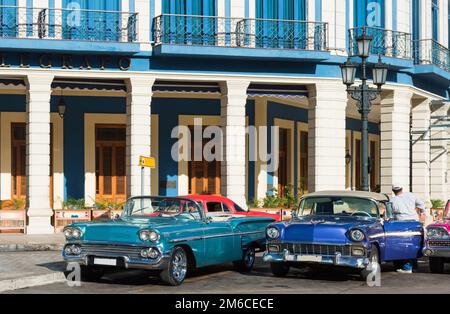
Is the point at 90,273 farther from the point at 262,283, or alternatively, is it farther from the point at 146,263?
the point at 262,283

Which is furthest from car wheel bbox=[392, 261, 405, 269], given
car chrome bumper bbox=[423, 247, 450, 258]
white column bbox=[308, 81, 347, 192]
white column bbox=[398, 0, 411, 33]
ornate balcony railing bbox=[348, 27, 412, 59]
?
white column bbox=[398, 0, 411, 33]

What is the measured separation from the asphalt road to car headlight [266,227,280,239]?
27.3 inches

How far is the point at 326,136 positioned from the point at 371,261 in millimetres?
12894

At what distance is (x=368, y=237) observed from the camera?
42.4ft

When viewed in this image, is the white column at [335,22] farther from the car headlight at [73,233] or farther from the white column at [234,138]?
the car headlight at [73,233]

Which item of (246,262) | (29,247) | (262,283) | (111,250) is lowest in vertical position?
(29,247)

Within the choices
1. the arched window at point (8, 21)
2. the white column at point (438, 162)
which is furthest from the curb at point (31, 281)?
the white column at point (438, 162)

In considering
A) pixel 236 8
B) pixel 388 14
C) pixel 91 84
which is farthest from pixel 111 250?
pixel 388 14

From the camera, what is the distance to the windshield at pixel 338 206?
551 inches

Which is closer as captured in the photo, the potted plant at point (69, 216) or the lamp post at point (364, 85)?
the lamp post at point (364, 85)

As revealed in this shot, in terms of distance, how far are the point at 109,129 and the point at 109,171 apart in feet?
4.53

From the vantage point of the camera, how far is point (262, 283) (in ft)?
43.3

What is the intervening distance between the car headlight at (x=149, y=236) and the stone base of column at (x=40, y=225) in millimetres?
11836
